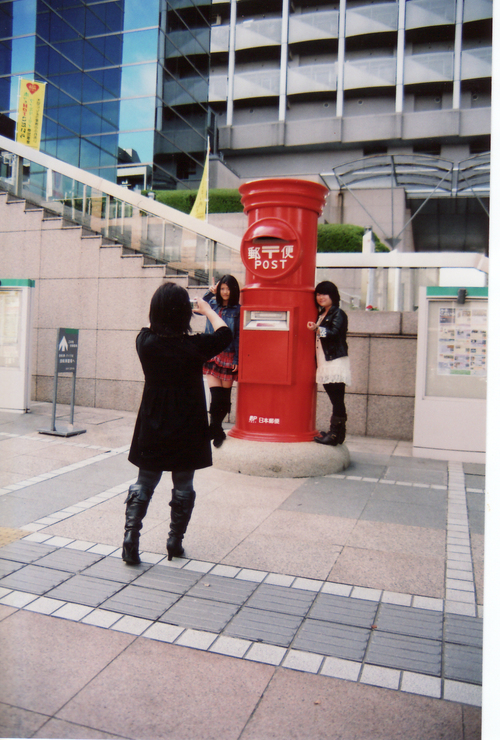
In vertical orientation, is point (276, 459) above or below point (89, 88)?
below

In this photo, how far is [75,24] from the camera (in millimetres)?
5051

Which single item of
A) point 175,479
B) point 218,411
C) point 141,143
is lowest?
point 175,479

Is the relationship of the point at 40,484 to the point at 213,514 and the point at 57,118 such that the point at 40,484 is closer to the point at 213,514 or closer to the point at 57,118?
the point at 213,514

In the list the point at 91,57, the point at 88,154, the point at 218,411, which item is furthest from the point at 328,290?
the point at 88,154

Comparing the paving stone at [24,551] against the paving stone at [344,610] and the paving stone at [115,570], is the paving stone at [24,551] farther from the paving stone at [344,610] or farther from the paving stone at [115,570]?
the paving stone at [344,610]

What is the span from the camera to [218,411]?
5797 mm

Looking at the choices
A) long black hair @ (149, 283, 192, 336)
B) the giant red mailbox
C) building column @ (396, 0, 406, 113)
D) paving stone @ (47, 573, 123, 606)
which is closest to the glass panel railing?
the giant red mailbox

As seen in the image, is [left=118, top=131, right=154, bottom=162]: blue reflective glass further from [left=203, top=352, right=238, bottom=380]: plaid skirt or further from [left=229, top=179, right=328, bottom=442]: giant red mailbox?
[left=203, top=352, right=238, bottom=380]: plaid skirt

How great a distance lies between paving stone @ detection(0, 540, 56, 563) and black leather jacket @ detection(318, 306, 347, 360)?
10.2ft

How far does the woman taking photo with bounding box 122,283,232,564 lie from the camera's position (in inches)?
132

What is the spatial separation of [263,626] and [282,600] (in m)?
0.28

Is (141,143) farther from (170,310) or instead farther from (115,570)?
(115,570)

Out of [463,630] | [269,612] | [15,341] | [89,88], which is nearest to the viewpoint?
A: [463,630]

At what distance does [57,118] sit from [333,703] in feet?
46.7
